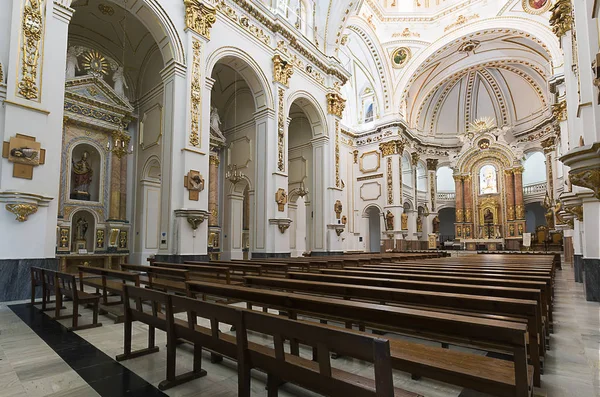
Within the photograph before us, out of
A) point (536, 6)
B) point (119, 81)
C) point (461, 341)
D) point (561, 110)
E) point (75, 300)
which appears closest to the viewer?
point (461, 341)

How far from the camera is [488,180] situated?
25.5 metres

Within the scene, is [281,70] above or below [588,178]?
above

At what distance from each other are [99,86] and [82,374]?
1030cm

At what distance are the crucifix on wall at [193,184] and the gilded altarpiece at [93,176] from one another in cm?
354

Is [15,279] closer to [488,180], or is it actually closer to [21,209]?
[21,209]

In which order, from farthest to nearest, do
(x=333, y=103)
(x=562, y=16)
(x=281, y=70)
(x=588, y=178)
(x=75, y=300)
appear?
(x=333, y=103) < (x=281, y=70) < (x=562, y=16) < (x=75, y=300) < (x=588, y=178)

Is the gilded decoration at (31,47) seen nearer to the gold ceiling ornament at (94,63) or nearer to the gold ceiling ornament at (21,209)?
the gold ceiling ornament at (21,209)

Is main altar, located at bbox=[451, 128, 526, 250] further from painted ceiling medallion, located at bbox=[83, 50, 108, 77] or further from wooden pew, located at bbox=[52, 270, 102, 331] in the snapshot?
wooden pew, located at bbox=[52, 270, 102, 331]

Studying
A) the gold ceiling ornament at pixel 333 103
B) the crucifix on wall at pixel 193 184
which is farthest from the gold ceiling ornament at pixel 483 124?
the crucifix on wall at pixel 193 184

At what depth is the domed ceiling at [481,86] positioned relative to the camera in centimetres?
2039

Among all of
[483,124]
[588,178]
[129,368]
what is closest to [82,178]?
[129,368]

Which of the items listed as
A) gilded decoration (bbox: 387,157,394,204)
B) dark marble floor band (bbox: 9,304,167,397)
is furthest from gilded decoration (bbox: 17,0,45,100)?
gilded decoration (bbox: 387,157,394,204)

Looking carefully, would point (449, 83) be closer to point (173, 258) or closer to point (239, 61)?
point (239, 61)

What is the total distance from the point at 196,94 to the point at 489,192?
76.4 ft
